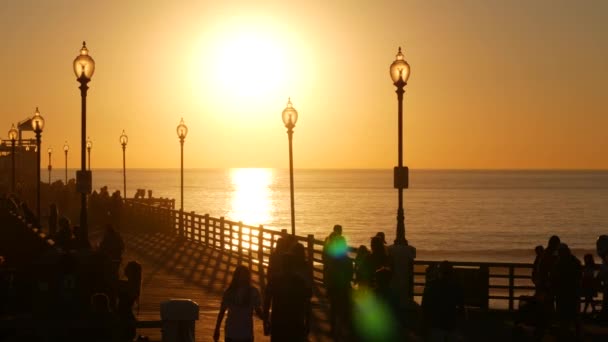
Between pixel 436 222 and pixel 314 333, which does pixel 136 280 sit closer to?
pixel 314 333

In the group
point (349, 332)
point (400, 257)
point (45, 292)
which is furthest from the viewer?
point (400, 257)

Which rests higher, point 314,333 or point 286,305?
point 286,305

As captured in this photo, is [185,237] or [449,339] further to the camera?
[185,237]

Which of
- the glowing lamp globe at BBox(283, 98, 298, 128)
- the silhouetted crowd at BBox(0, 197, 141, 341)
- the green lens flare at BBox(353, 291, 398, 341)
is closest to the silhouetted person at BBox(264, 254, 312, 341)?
the silhouetted crowd at BBox(0, 197, 141, 341)

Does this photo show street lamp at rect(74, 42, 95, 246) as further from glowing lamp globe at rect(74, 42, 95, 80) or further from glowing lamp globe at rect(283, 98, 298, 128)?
glowing lamp globe at rect(283, 98, 298, 128)

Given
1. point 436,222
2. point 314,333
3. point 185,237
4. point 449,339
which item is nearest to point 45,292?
point 314,333

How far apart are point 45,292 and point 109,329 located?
4.85m

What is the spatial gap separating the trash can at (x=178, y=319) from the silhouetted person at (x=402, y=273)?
9.28m

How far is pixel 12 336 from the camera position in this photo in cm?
1228

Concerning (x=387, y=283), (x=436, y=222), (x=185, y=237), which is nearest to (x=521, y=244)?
(x=436, y=222)

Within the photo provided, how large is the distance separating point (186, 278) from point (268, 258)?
5.30 meters

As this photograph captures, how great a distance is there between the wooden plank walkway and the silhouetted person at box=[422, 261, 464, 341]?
3.76m

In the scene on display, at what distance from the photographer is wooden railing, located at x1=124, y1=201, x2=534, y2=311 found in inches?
818

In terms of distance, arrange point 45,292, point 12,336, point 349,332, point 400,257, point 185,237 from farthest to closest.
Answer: point 185,237 < point 400,257 < point 349,332 < point 45,292 < point 12,336
